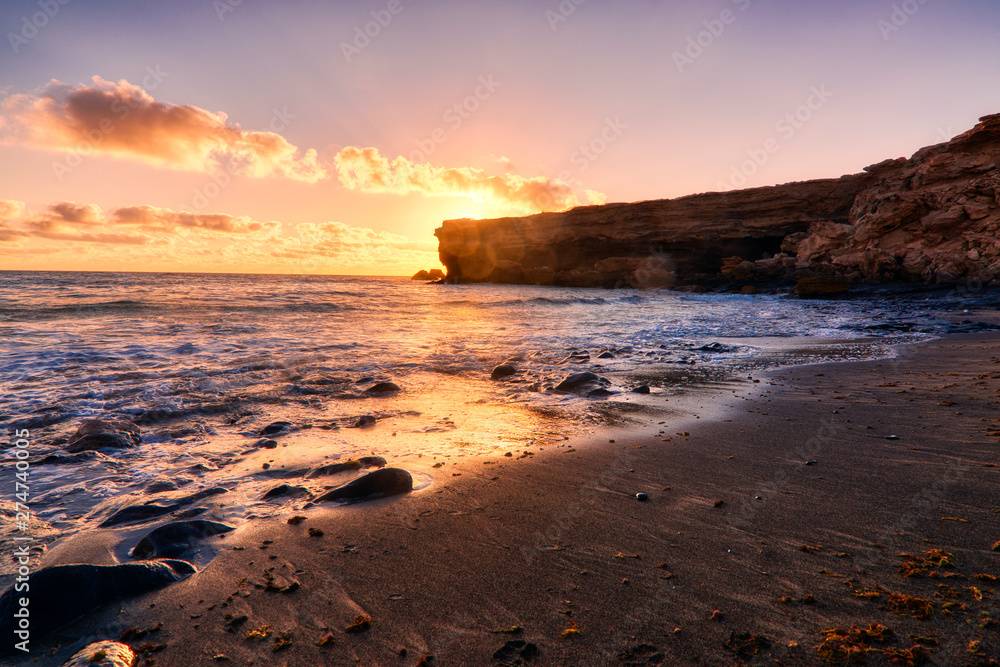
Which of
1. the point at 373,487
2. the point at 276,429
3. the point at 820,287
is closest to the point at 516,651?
the point at 373,487

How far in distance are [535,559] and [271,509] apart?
145 centimetres

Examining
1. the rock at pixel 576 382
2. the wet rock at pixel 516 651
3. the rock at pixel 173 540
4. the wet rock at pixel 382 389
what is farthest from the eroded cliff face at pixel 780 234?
the rock at pixel 173 540

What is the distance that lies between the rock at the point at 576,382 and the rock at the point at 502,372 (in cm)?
95

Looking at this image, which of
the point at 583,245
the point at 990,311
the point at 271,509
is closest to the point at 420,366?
the point at 271,509

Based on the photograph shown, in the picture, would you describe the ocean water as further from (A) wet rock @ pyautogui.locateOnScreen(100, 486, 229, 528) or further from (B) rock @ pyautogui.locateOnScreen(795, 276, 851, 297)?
(B) rock @ pyautogui.locateOnScreen(795, 276, 851, 297)

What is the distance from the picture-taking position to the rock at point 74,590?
1491mm

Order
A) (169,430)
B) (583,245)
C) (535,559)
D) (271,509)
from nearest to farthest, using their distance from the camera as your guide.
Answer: (535,559)
(271,509)
(169,430)
(583,245)

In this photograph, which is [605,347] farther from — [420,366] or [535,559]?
[535,559]

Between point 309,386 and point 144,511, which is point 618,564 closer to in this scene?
point 144,511

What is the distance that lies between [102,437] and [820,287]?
26.6 metres

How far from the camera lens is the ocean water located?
2926 mm

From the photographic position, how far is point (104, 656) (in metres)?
1.34

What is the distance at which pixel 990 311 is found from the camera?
12836mm

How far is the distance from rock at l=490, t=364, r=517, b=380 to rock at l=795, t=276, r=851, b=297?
2224 cm
